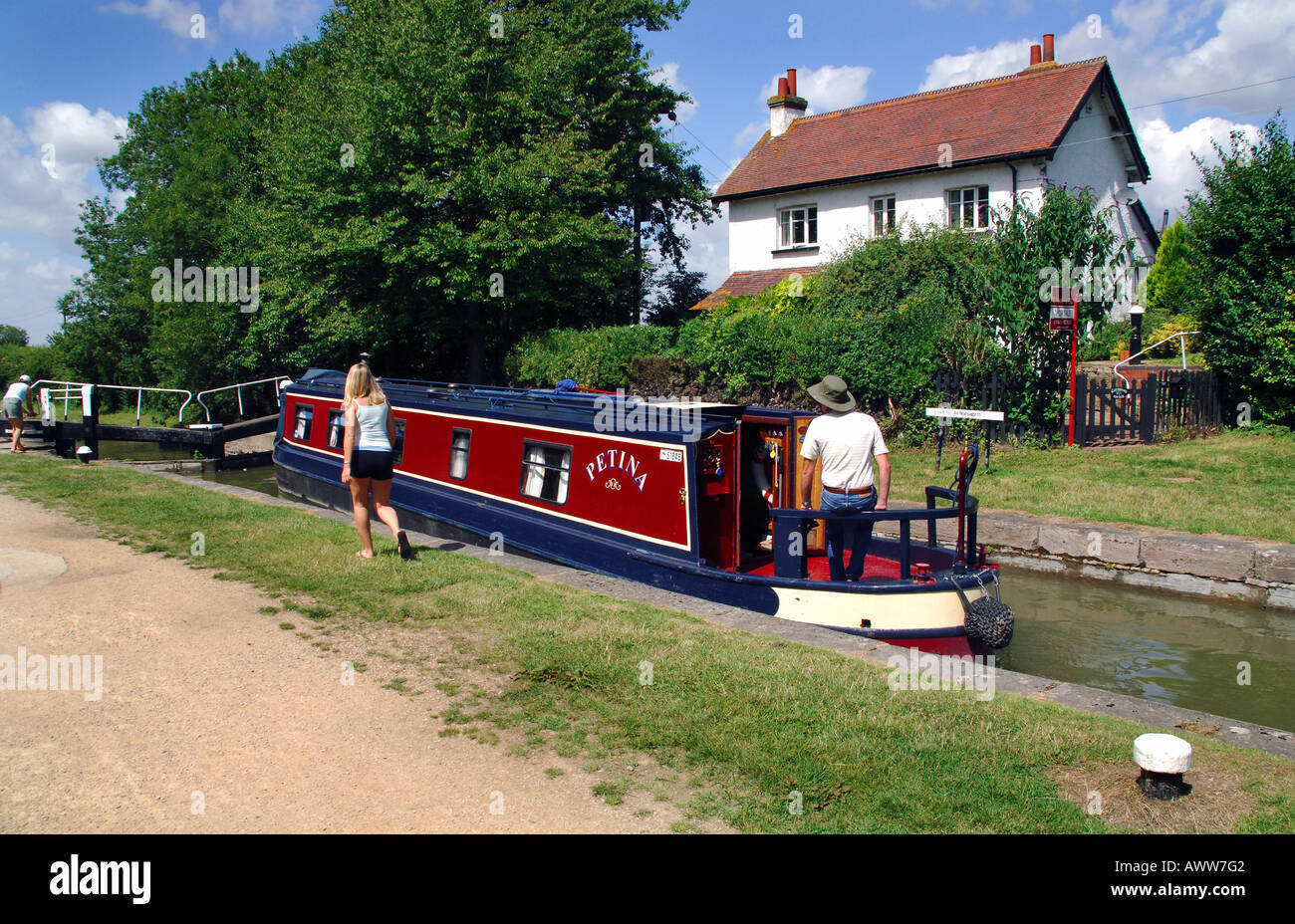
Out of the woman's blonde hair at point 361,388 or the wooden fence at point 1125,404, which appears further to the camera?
the wooden fence at point 1125,404

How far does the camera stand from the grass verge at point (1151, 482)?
10.0 m

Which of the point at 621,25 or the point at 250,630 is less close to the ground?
the point at 621,25

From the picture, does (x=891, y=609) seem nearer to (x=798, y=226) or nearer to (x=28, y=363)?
(x=798, y=226)

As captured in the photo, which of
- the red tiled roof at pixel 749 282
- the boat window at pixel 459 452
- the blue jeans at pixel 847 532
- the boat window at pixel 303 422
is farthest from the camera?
the red tiled roof at pixel 749 282

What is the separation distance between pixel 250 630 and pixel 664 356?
1267cm

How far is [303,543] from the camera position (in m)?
8.09

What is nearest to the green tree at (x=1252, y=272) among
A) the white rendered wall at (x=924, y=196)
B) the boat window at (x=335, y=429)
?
the white rendered wall at (x=924, y=196)

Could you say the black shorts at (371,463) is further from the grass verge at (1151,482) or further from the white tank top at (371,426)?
the grass verge at (1151,482)

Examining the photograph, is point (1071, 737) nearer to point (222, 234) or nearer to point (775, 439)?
point (775, 439)
